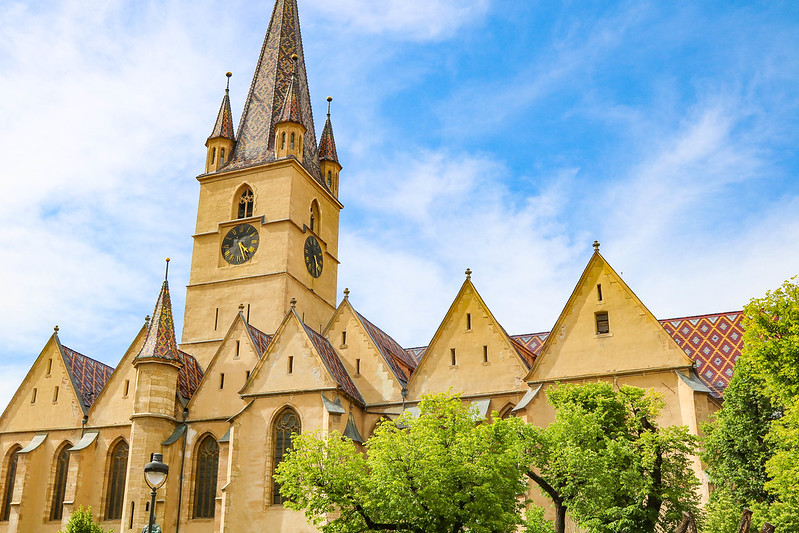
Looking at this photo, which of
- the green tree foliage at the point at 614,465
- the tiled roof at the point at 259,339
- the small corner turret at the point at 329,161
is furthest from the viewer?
the small corner turret at the point at 329,161

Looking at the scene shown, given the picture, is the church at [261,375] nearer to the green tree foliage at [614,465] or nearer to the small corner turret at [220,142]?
the small corner turret at [220,142]

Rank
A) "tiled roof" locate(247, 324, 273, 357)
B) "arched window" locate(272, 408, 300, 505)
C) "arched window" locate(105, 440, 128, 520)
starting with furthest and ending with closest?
"tiled roof" locate(247, 324, 273, 357)
"arched window" locate(105, 440, 128, 520)
"arched window" locate(272, 408, 300, 505)

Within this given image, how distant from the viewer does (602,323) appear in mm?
35781

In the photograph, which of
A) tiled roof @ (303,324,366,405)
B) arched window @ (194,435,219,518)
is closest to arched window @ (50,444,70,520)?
Answer: arched window @ (194,435,219,518)

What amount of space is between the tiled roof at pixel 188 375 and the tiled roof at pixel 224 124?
15.8m

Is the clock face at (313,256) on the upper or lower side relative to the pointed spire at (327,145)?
lower

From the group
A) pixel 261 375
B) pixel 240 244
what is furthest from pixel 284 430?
pixel 240 244

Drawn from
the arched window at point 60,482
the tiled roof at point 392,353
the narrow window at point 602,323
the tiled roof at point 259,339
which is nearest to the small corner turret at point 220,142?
the tiled roof at point 259,339

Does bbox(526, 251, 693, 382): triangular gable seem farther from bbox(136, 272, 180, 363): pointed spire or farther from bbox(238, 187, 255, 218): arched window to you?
bbox(238, 187, 255, 218): arched window

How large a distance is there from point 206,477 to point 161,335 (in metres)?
7.27

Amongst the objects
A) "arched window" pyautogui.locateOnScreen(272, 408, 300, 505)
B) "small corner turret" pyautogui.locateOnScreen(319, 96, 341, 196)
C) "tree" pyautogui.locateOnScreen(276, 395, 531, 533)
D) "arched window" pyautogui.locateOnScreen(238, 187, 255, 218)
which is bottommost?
"tree" pyautogui.locateOnScreen(276, 395, 531, 533)

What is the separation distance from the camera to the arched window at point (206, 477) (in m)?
39.6

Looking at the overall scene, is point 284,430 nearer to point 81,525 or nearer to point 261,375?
point 261,375

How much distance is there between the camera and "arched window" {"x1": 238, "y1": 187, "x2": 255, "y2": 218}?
52438mm
